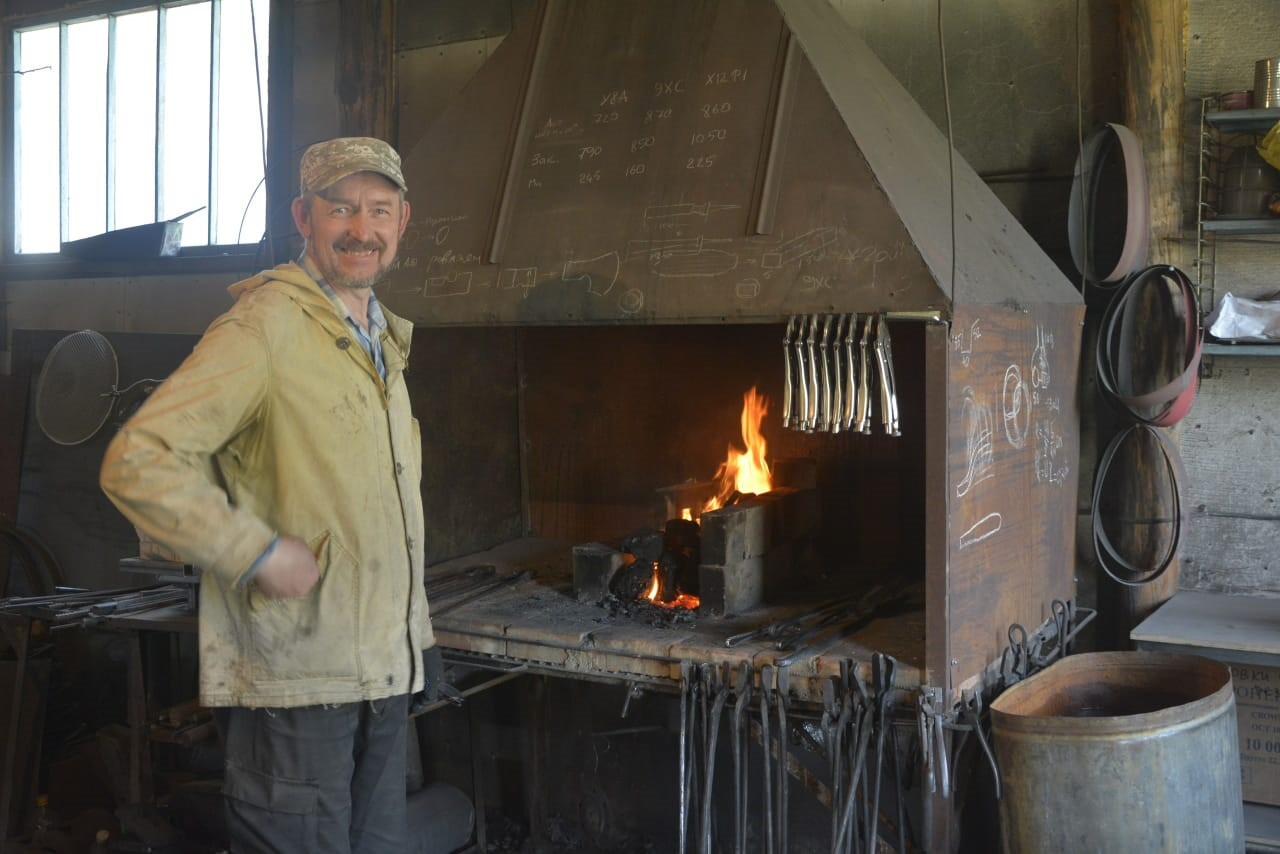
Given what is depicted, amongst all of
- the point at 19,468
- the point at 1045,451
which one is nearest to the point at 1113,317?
the point at 1045,451

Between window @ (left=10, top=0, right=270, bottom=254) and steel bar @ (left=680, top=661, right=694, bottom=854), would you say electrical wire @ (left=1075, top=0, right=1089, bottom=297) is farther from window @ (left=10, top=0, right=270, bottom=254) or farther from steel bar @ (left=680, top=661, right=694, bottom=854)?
window @ (left=10, top=0, right=270, bottom=254)

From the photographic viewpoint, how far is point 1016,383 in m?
3.45

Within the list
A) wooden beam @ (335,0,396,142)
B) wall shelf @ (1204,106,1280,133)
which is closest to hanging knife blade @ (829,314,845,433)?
wall shelf @ (1204,106,1280,133)

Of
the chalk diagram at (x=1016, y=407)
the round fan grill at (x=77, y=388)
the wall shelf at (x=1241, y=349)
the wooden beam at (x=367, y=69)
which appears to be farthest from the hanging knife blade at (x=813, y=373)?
the round fan grill at (x=77, y=388)

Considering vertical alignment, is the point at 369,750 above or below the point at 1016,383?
below

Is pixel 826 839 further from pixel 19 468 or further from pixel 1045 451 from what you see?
pixel 19 468

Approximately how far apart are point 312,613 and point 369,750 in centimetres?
43

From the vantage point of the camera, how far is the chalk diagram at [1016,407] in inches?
133

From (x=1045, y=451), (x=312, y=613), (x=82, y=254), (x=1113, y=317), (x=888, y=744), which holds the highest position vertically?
(x=82, y=254)

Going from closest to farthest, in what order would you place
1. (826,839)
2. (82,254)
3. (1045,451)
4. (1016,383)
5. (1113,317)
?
(1016,383) → (1045,451) → (1113,317) → (826,839) → (82,254)

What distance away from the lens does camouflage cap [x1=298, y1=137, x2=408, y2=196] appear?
8.95 feet

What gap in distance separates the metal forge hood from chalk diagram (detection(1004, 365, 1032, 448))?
231 mm

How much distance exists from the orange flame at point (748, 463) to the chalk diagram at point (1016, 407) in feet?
3.56

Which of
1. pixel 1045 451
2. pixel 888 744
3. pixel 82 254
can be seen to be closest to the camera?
pixel 888 744
